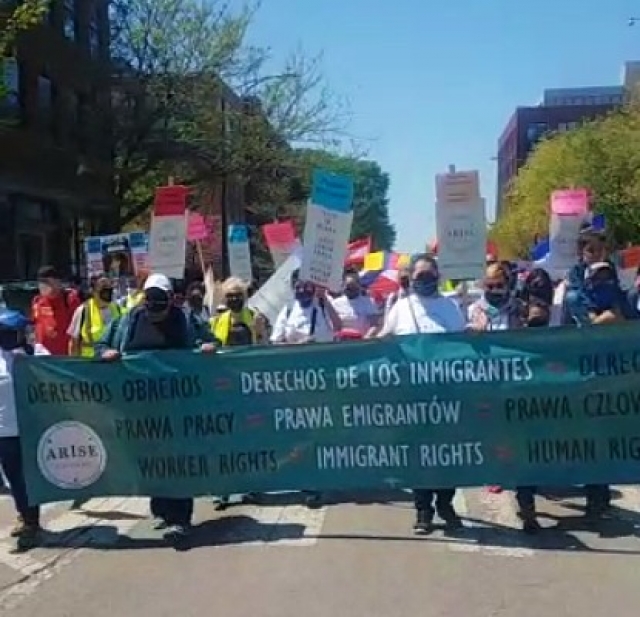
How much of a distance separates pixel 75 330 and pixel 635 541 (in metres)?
5.94

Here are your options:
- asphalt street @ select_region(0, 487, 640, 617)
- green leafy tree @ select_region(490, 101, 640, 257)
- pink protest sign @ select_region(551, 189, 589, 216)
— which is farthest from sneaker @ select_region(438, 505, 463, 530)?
green leafy tree @ select_region(490, 101, 640, 257)

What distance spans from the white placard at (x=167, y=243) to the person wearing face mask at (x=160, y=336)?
143 inches

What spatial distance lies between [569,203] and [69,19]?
2505 centimetres

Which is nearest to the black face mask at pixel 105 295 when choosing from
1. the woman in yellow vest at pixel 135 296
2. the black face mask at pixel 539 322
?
the woman in yellow vest at pixel 135 296

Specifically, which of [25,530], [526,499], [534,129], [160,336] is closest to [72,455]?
[25,530]

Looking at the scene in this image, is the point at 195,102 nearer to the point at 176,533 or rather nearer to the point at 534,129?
the point at 176,533

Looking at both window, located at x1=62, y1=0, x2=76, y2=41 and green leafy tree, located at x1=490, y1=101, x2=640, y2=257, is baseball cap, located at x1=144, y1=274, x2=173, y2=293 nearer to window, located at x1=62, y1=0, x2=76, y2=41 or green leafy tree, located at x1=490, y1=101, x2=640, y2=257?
window, located at x1=62, y1=0, x2=76, y2=41

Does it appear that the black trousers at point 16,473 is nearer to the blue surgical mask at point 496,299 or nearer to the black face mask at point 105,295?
the black face mask at point 105,295

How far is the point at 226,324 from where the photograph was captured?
9.46 meters

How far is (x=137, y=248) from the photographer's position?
18.9m

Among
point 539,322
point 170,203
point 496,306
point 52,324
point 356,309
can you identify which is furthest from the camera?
point 356,309

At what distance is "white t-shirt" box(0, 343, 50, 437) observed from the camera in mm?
7762

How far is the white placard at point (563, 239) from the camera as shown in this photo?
12.7 meters

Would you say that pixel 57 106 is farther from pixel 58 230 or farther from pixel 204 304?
pixel 204 304
